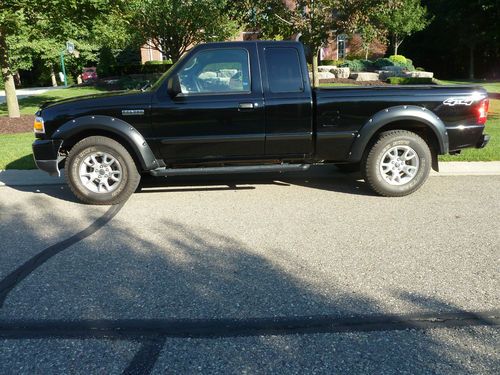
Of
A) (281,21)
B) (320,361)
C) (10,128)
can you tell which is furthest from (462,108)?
(10,128)

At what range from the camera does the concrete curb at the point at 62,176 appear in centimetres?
687

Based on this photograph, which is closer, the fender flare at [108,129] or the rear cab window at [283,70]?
the fender flare at [108,129]

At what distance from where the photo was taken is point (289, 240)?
442cm

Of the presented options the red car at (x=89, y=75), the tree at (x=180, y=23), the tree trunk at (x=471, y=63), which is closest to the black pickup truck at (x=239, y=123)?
the tree at (x=180, y=23)

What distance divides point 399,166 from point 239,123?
2106 millimetres

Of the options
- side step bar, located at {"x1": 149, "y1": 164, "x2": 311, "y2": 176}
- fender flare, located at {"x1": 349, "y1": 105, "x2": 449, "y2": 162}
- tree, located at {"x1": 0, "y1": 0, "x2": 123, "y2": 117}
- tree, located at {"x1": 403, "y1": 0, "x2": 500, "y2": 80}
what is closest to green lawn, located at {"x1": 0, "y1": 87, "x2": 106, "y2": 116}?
tree, located at {"x1": 0, "y1": 0, "x2": 123, "y2": 117}

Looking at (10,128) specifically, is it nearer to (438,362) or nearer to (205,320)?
(205,320)

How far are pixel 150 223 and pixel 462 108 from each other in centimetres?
402

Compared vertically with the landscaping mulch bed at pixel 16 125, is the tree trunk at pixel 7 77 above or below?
above

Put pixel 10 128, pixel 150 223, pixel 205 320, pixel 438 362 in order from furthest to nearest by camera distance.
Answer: pixel 10 128 < pixel 150 223 < pixel 205 320 < pixel 438 362

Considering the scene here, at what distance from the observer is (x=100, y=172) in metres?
5.69

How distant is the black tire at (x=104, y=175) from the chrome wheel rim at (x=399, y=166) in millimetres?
3123

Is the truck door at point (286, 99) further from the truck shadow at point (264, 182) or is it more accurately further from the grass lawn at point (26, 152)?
the grass lawn at point (26, 152)

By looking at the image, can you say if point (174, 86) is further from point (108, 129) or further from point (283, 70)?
point (283, 70)
